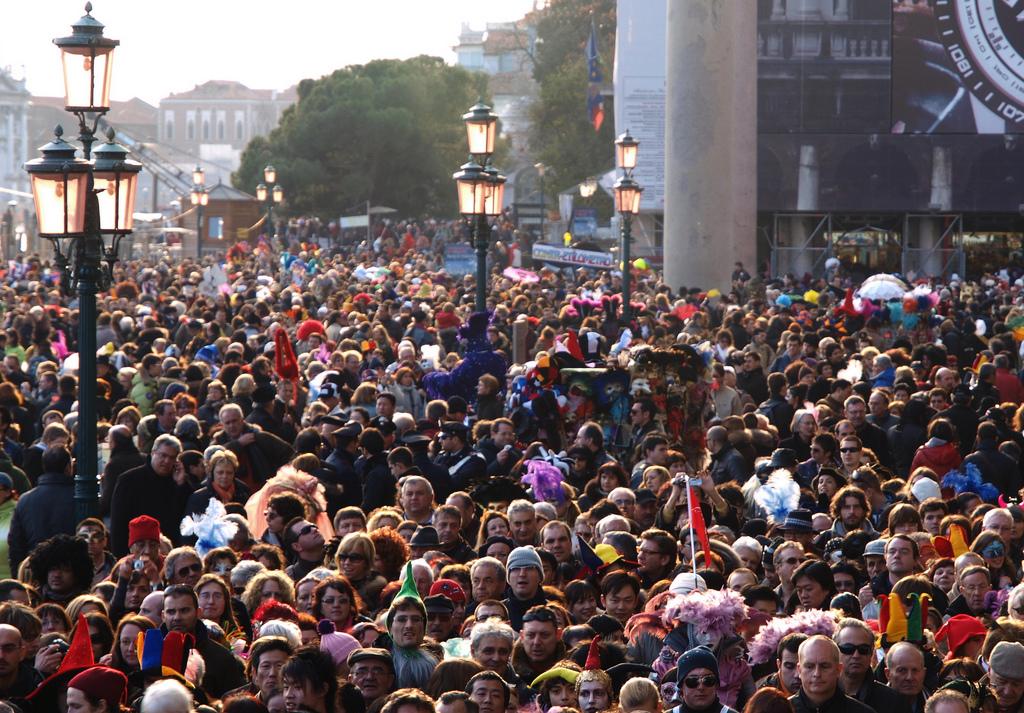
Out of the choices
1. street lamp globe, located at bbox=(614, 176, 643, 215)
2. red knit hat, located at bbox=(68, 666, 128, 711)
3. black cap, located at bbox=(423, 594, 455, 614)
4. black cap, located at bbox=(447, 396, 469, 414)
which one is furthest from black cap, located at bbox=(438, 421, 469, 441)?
street lamp globe, located at bbox=(614, 176, 643, 215)

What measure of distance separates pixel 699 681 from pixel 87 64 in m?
6.53

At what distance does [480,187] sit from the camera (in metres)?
18.8

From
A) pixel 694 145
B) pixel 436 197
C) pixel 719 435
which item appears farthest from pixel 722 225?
pixel 436 197

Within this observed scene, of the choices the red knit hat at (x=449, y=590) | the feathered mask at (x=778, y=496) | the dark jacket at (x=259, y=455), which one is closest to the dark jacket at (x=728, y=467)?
the feathered mask at (x=778, y=496)

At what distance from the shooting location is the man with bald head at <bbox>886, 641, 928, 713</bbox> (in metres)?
8.08

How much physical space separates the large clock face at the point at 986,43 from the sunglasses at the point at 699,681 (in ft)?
123

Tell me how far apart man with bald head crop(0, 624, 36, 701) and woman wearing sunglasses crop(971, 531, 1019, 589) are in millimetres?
5006

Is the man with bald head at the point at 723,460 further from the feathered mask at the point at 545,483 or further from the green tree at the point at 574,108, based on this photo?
the green tree at the point at 574,108

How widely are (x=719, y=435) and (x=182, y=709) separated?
24.6 feet

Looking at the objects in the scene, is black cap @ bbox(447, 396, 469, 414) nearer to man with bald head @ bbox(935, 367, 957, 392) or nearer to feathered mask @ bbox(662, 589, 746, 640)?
man with bald head @ bbox(935, 367, 957, 392)

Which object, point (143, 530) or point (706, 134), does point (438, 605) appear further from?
point (706, 134)

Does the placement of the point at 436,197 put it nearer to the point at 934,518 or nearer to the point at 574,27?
the point at 574,27

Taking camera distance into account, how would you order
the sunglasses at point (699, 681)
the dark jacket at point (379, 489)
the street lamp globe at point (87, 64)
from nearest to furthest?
the sunglasses at point (699, 681)
the street lamp globe at point (87, 64)
the dark jacket at point (379, 489)

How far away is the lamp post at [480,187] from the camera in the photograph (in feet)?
61.5
